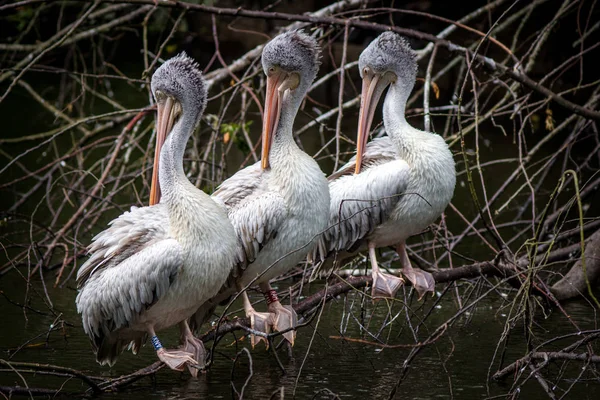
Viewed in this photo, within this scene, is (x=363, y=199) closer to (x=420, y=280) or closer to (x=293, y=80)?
(x=420, y=280)

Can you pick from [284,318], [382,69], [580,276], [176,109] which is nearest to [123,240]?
[176,109]

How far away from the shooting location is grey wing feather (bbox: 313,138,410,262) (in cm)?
575

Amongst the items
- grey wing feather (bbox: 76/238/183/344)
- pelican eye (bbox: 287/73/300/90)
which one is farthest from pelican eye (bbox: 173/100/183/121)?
grey wing feather (bbox: 76/238/183/344)

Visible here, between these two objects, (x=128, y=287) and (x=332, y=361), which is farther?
(x=332, y=361)

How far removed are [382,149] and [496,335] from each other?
1504mm

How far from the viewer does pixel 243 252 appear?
525cm

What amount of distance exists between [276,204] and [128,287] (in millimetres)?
996

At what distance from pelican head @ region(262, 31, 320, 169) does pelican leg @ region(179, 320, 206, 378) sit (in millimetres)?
1188

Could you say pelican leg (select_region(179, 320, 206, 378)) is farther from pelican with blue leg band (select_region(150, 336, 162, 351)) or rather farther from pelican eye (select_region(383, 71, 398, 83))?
pelican eye (select_region(383, 71, 398, 83))

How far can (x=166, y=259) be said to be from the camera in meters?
4.66

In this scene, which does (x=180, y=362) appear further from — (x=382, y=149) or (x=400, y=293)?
(x=400, y=293)

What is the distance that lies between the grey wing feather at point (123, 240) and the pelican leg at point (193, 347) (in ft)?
1.81

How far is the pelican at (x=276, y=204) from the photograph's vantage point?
5.20 meters

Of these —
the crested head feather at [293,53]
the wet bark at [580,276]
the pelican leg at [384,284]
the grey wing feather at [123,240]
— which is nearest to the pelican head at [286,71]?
the crested head feather at [293,53]
